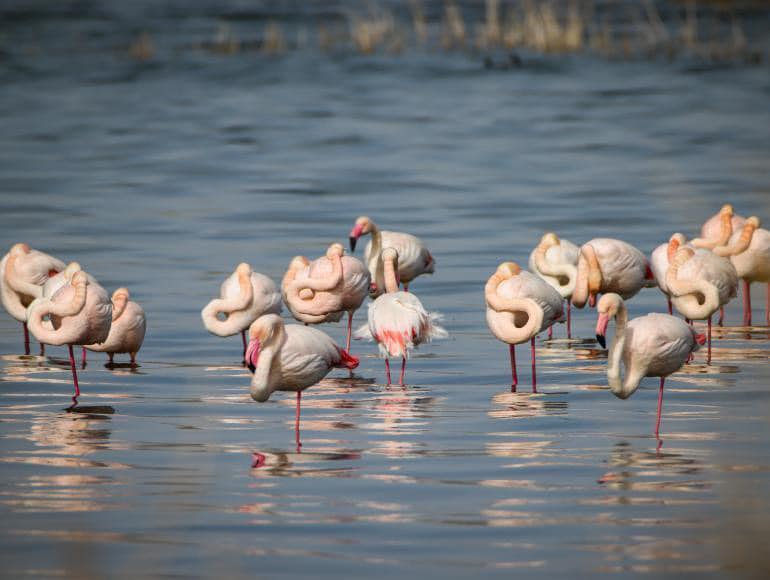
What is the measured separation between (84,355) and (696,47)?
109 ft

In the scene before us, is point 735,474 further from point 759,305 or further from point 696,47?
point 696,47

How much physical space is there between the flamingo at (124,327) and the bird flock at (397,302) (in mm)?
10

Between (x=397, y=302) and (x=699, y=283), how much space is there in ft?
7.63

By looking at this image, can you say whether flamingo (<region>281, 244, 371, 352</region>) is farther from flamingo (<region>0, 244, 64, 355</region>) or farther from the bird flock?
flamingo (<region>0, 244, 64, 355</region>)

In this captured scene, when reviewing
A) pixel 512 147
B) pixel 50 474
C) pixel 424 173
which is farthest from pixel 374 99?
pixel 50 474

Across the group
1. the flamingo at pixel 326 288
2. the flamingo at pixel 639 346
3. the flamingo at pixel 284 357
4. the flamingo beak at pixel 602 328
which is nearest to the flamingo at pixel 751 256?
the flamingo at pixel 326 288

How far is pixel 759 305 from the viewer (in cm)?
1494

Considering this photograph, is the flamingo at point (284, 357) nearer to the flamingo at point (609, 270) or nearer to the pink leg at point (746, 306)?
the flamingo at point (609, 270)

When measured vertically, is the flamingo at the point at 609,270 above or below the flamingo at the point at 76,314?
above

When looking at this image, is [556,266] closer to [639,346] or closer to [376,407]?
[376,407]

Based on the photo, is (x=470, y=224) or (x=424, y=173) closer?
(x=470, y=224)

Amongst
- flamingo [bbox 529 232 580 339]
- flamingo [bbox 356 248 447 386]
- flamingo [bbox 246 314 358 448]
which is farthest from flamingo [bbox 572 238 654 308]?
flamingo [bbox 246 314 358 448]

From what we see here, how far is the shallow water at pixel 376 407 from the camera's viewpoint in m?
7.52

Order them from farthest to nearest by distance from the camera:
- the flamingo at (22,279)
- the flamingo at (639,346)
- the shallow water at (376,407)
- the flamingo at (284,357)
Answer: the flamingo at (22,279)
the flamingo at (639,346)
the flamingo at (284,357)
the shallow water at (376,407)
